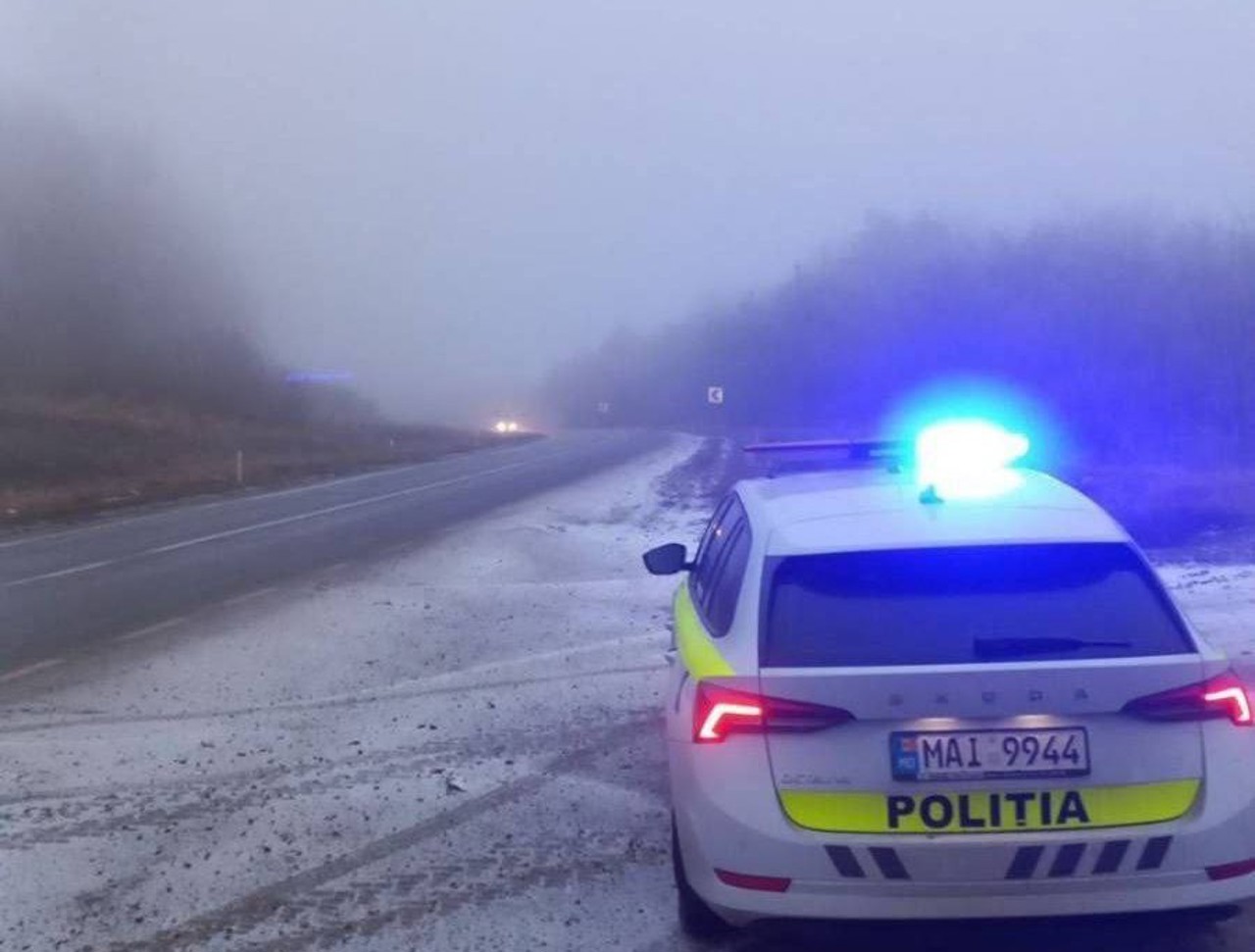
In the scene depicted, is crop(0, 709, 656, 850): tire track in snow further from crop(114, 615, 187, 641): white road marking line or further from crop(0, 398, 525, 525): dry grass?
crop(0, 398, 525, 525): dry grass

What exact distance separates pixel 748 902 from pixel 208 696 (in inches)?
254

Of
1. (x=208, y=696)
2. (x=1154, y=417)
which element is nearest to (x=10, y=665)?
(x=208, y=696)

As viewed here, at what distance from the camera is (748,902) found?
16.2 feet

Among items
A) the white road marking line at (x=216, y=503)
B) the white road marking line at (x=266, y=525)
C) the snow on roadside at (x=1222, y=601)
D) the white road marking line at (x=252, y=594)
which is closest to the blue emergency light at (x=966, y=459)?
the snow on roadside at (x=1222, y=601)

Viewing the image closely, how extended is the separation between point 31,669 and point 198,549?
404 inches

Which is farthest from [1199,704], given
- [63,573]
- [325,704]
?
[63,573]

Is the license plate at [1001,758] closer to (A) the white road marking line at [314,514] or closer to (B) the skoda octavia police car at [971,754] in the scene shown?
(B) the skoda octavia police car at [971,754]

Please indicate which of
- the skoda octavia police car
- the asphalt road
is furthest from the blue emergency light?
the asphalt road

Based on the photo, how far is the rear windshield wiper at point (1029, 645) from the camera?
4.95 meters

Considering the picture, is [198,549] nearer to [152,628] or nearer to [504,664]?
[152,628]

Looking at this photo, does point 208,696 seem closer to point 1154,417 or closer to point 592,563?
point 592,563

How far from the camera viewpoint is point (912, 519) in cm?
561

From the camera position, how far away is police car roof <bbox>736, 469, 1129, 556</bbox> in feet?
17.5

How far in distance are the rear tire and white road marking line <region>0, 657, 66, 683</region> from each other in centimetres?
713
